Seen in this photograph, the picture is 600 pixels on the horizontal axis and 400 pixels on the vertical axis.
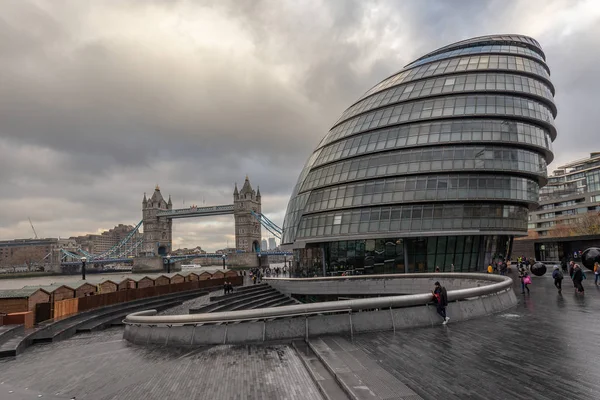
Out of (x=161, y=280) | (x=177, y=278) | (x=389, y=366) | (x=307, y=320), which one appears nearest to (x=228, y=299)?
(x=161, y=280)

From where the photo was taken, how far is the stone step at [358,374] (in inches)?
285

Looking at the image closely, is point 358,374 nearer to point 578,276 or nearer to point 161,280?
point 578,276

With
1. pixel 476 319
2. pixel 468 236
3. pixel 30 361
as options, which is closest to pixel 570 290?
pixel 476 319

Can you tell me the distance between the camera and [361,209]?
4184 cm

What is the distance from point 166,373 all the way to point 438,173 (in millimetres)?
35784

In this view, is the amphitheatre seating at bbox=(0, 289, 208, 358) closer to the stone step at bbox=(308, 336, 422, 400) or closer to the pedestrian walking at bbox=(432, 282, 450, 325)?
the stone step at bbox=(308, 336, 422, 400)

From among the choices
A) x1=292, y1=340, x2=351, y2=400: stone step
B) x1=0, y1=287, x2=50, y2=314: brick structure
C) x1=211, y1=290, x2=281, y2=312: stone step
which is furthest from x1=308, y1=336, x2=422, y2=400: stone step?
x1=0, y1=287, x2=50, y2=314: brick structure

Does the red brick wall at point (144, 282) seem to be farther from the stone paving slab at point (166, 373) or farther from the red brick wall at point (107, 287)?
the stone paving slab at point (166, 373)

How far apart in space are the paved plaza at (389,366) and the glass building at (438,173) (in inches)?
1000

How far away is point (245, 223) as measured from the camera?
191625 mm

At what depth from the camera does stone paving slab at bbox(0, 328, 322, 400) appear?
28.1 ft

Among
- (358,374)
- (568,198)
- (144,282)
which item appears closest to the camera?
(358,374)

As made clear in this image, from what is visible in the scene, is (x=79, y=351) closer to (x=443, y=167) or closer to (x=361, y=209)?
(x=361, y=209)

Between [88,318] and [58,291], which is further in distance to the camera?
[58,291]
